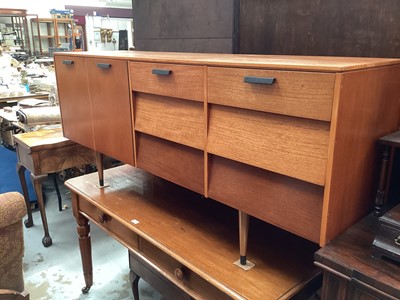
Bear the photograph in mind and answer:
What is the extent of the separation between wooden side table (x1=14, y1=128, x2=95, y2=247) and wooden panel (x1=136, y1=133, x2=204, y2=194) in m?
1.36

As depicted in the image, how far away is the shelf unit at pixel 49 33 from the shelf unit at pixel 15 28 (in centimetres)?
32

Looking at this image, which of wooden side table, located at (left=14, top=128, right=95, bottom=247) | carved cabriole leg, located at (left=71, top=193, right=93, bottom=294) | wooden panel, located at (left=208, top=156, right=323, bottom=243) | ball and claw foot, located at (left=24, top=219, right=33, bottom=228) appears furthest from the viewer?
ball and claw foot, located at (left=24, top=219, right=33, bottom=228)

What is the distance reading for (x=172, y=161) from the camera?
1305 mm

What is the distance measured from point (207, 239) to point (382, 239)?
0.63 m

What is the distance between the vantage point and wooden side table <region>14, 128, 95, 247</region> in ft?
8.33

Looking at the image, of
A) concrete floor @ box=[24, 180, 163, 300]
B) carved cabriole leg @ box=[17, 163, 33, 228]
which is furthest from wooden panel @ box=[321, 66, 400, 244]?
carved cabriole leg @ box=[17, 163, 33, 228]

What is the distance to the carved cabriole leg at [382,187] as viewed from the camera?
100 centimetres

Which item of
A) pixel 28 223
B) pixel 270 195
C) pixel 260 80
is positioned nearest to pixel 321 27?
pixel 260 80

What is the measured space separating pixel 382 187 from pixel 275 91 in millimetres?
437

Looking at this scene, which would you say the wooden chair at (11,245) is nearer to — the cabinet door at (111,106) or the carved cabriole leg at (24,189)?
the cabinet door at (111,106)

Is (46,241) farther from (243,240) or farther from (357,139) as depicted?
(357,139)

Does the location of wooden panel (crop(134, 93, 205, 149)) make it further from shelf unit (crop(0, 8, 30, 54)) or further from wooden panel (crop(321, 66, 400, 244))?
shelf unit (crop(0, 8, 30, 54))

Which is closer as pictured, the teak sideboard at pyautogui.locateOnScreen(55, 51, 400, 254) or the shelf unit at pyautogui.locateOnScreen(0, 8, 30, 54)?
the teak sideboard at pyautogui.locateOnScreen(55, 51, 400, 254)

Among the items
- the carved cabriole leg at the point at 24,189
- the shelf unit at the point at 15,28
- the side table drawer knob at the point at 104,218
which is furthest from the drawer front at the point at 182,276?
the shelf unit at the point at 15,28
